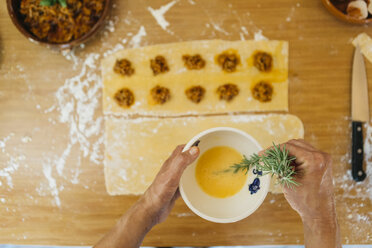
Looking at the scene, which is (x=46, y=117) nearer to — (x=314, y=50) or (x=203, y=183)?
(x=203, y=183)

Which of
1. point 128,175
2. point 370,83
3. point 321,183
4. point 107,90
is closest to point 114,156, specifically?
point 128,175

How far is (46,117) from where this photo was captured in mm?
998

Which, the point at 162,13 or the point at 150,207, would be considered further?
the point at 162,13

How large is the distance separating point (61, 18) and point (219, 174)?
69 cm

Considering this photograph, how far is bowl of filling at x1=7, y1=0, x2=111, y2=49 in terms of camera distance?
941 mm

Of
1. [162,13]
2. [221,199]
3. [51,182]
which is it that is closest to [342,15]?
[162,13]

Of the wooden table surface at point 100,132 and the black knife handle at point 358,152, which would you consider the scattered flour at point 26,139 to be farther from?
the black knife handle at point 358,152

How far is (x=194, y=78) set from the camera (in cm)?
99

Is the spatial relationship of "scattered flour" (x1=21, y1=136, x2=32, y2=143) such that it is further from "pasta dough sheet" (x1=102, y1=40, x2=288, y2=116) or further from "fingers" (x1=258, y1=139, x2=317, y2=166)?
"fingers" (x1=258, y1=139, x2=317, y2=166)

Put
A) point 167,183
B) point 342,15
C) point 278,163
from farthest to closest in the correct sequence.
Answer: point 342,15
point 167,183
point 278,163

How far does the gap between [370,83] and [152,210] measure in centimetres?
79

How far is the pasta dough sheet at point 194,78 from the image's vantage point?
3.22 feet

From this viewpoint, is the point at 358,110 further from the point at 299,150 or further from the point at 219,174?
the point at 219,174

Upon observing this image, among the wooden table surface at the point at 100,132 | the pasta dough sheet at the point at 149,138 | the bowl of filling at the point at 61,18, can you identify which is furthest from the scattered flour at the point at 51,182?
the bowl of filling at the point at 61,18
